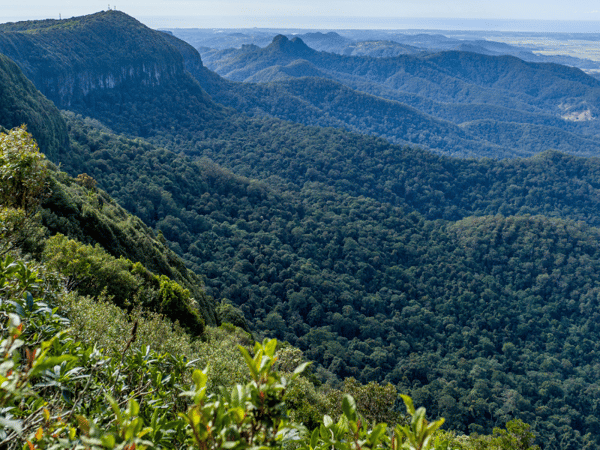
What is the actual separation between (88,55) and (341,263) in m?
113

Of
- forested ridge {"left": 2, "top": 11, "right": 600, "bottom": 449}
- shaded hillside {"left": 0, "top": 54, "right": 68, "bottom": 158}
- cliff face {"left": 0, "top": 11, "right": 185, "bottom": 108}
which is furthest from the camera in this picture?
cliff face {"left": 0, "top": 11, "right": 185, "bottom": 108}

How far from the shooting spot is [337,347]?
55281 mm

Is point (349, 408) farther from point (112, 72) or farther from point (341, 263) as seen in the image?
point (112, 72)

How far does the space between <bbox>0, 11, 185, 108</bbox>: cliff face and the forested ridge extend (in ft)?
13.3

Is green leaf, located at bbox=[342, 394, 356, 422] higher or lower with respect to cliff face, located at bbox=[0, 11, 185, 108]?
lower

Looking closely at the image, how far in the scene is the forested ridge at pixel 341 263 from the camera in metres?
37.5

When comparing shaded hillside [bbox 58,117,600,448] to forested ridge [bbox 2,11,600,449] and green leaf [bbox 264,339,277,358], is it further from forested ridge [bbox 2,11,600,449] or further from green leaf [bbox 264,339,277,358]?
green leaf [bbox 264,339,277,358]

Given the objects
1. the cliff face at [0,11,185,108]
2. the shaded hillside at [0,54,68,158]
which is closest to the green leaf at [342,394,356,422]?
the shaded hillside at [0,54,68,158]

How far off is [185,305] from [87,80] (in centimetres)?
12804

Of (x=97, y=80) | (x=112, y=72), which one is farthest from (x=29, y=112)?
(x=112, y=72)

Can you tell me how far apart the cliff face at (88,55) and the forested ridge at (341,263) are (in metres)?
4.06

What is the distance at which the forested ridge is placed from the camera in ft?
123

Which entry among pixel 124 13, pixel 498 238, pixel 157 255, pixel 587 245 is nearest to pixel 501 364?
pixel 498 238

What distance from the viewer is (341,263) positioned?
82.5 m
